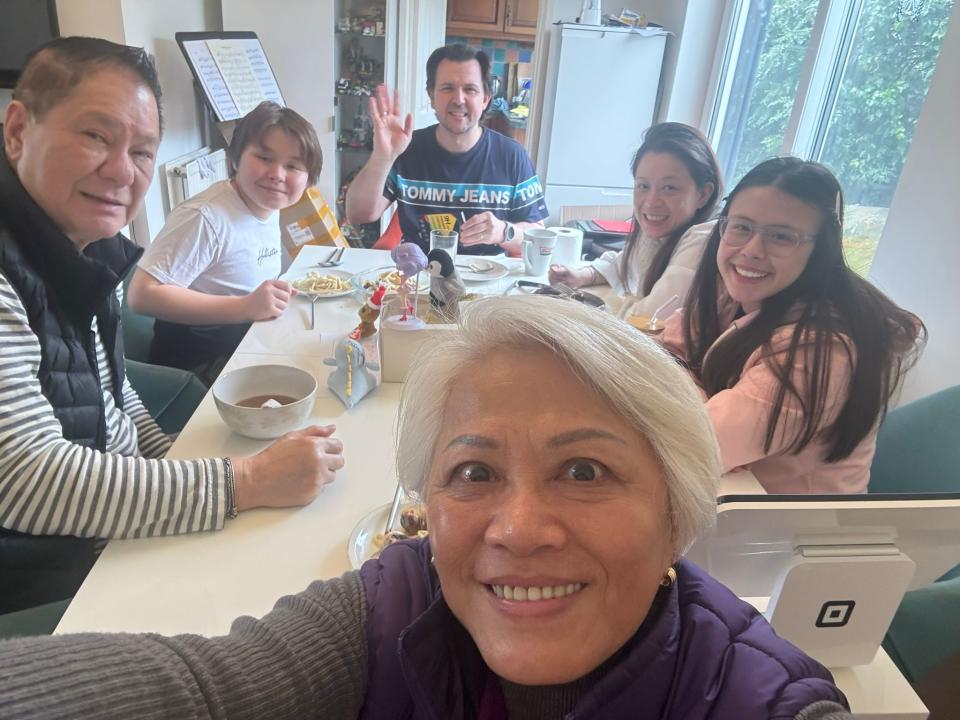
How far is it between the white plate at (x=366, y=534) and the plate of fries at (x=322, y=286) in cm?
104

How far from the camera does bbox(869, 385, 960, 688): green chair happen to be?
1064 mm

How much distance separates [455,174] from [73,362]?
216 centimetres

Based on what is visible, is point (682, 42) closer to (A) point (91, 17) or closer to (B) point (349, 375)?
(A) point (91, 17)

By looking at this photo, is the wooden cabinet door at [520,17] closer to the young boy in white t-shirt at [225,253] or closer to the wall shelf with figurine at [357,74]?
the wall shelf with figurine at [357,74]

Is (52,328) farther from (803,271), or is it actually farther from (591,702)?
(803,271)

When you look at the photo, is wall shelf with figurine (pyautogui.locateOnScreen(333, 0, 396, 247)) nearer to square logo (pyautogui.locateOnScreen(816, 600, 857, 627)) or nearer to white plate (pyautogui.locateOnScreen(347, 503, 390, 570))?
white plate (pyautogui.locateOnScreen(347, 503, 390, 570))

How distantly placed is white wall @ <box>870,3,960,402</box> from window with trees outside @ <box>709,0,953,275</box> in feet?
0.69

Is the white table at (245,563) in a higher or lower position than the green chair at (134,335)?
higher

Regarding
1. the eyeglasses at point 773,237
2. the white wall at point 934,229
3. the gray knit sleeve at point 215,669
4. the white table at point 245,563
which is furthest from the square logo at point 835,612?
the white wall at point 934,229

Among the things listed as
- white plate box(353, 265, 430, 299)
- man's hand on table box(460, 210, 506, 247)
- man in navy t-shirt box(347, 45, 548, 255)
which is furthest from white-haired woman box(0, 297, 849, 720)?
man in navy t-shirt box(347, 45, 548, 255)

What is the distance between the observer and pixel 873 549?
0.80m

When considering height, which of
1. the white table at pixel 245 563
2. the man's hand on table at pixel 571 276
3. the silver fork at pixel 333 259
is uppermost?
the white table at pixel 245 563

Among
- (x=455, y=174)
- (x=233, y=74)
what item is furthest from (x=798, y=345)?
(x=233, y=74)

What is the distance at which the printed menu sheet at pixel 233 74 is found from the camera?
11.3 feet
